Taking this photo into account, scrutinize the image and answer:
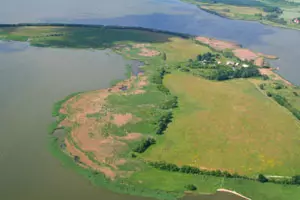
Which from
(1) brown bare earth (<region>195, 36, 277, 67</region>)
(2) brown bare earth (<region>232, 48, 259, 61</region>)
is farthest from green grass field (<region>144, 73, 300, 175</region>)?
(2) brown bare earth (<region>232, 48, 259, 61</region>)

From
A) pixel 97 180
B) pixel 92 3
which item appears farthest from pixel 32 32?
pixel 97 180

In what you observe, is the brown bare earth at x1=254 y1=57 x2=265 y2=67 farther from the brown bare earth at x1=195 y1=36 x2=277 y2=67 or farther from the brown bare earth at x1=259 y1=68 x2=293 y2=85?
the brown bare earth at x1=259 y1=68 x2=293 y2=85

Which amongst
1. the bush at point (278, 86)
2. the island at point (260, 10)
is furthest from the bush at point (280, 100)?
the island at point (260, 10)

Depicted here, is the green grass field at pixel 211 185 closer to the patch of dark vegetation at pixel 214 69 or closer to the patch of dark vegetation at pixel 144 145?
the patch of dark vegetation at pixel 144 145

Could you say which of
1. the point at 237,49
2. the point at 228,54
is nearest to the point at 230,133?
the point at 228,54

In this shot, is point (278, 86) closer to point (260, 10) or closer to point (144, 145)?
point (144, 145)

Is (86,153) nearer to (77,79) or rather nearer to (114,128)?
(114,128)
